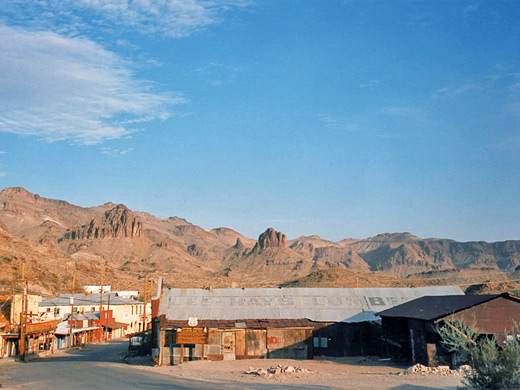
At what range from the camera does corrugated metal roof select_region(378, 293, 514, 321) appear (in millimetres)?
32688

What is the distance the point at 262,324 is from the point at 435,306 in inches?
573

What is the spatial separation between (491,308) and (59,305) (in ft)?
227

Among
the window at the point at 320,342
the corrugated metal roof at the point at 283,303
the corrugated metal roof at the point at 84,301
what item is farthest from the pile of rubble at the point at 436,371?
the corrugated metal roof at the point at 84,301

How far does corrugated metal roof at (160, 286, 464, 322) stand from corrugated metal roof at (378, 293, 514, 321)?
15.1 feet

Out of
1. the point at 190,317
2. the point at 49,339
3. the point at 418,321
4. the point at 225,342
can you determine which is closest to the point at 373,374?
the point at 418,321

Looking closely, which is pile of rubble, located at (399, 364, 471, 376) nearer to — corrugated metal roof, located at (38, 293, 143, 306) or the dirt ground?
the dirt ground

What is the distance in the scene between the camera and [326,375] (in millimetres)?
31812

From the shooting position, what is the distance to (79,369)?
3541 cm

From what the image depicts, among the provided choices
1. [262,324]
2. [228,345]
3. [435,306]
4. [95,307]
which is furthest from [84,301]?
[435,306]

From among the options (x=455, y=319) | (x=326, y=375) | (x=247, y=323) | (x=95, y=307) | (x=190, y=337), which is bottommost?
(x=326, y=375)

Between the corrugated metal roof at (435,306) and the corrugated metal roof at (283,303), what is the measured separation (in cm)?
460

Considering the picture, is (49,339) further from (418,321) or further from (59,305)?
(418,321)

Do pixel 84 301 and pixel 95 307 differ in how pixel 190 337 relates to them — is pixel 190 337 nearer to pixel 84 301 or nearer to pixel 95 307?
pixel 95 307

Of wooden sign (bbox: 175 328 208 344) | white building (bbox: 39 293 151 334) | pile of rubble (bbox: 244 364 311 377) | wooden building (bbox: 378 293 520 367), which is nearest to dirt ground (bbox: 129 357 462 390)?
pile of rubble (bbox: 244 364 311 377)
